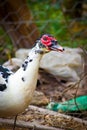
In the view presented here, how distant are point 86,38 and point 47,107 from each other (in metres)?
2.15

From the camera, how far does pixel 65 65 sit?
146 inches

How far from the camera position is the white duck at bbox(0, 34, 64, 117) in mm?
2363

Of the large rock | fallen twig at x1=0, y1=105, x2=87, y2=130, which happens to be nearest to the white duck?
fallen twig at x1=0, y1=105, x2=87, y2=130

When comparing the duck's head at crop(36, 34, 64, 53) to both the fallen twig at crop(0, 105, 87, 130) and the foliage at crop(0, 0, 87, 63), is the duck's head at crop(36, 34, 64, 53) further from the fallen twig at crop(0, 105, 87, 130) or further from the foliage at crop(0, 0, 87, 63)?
the foliage at crop(0, 0, 87, 63)

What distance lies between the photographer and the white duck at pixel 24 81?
7.75 ft

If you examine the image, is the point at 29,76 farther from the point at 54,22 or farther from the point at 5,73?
the point at 54,22

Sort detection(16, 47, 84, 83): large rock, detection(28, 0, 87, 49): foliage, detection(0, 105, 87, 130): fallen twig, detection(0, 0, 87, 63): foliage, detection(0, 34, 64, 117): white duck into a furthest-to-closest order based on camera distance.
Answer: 1. detection(28, 0, 87, 49): foliage
2. detection(0, 0, 87, 63): foliage
3. detection(16, 47, 84, 83): large rock
4. detection(0, 105, 87, 130): fallen twig
5. detection(0, 34, 64, 117): white duck

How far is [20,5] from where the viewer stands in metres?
4.31

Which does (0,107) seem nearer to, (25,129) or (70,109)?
(25,129)

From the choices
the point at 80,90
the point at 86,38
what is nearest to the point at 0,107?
the point at 80,90

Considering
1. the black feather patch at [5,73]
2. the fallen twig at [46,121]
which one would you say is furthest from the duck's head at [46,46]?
the fallen twig at [46,121]

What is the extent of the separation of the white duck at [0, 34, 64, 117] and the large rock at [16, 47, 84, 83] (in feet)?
4.16

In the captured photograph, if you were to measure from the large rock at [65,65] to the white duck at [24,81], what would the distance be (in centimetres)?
127

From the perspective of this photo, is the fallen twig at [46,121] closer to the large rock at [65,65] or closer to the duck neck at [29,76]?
the duck neck at [29,76]
